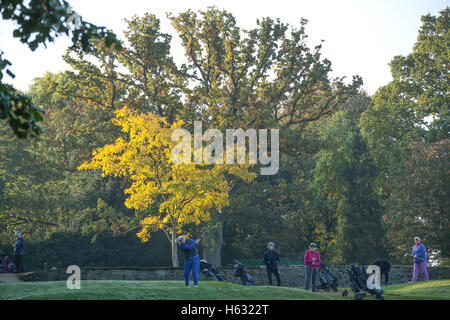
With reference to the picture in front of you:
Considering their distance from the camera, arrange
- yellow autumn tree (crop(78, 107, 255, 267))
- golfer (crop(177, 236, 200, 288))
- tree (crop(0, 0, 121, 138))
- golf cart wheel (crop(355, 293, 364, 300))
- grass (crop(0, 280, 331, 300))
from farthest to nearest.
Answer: yellow autumn tree (crop(78, 107, 255, 267))
golf cart wheel (crop(355, 293, 364, 300))
golfer (crop(177, 236, 200, 288))
grass (crop(0, 280, 331, 300))
tree (crop(0, 0, 121, 138))

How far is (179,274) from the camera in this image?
83.8 ft

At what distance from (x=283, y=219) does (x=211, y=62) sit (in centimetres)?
1217

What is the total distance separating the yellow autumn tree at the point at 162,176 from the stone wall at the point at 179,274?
16.5 ft

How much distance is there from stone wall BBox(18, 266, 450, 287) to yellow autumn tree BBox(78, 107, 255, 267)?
503cm

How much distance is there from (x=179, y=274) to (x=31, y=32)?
17.1 metres

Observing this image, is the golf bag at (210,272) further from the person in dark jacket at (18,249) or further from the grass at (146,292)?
the person in dark jacket at (18,249)

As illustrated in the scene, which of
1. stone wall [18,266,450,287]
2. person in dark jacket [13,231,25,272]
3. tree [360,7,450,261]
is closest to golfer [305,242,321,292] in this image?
stone wall [18,266,450,287]

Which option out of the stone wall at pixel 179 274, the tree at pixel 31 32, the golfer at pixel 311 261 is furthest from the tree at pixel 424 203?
the tree at pixel 31 32

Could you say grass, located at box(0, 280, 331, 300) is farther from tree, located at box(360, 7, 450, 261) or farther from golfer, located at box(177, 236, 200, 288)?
tree, located at box(360, 7, 450, 261)

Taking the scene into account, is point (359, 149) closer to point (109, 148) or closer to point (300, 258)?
point (300, 258)

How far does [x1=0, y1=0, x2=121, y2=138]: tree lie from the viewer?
9203 mm

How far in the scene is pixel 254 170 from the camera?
1464 inches

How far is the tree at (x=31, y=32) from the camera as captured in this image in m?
9.20

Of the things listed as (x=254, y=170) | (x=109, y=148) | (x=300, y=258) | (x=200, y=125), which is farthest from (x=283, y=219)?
(x=109, y=148)
